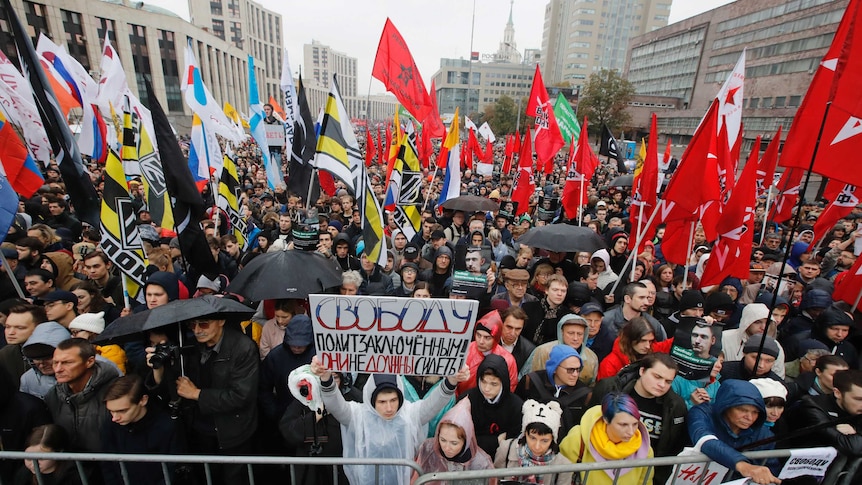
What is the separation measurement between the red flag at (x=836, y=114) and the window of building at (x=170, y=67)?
58416 mm

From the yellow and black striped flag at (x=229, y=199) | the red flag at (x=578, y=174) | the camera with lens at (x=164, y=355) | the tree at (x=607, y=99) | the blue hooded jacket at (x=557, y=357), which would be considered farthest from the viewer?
the tree at (x=607, y=99)

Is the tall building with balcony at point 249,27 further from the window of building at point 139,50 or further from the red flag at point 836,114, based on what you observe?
the red flag at point 836,114

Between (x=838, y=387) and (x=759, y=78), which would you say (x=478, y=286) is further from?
(x=759, y=78)

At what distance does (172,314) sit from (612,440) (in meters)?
3.02

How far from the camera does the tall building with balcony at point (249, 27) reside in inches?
3243

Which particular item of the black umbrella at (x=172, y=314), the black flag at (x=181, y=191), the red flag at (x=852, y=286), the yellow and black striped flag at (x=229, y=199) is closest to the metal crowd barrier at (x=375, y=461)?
the black umbrella at (x=172, y=314)

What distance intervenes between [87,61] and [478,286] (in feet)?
179

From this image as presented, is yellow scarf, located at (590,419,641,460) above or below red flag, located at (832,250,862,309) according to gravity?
below

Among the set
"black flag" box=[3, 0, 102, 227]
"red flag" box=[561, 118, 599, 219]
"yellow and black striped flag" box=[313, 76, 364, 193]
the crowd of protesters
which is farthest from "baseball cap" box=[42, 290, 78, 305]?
"red flag" box=[561, 118, 599, 219]

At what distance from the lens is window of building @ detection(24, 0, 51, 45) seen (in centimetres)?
3656

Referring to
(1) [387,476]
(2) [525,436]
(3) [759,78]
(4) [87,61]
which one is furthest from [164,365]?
(3) [759,78]

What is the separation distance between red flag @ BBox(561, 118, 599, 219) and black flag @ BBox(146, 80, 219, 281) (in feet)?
21.4

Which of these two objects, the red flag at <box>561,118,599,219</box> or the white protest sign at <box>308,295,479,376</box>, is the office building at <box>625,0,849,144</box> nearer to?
the red flag at <box>561,118,599,219</box>

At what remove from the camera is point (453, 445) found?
255 centimetres
